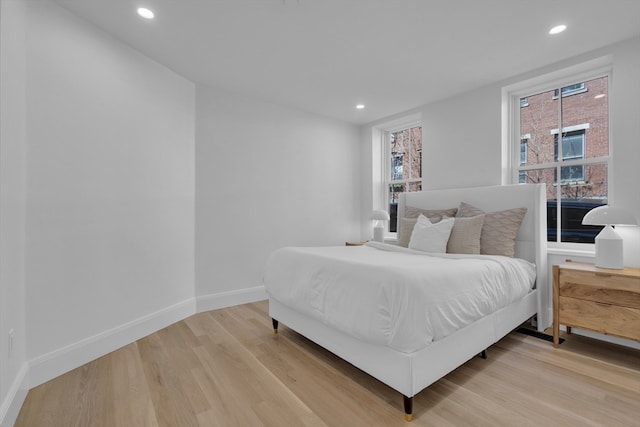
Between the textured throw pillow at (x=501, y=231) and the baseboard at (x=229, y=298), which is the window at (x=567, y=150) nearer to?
the textured throw pillow at (x=501, y=231)

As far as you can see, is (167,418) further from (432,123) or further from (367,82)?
(432,123)

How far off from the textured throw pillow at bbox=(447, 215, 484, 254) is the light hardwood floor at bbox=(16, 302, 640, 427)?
82 cm

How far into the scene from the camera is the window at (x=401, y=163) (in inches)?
175

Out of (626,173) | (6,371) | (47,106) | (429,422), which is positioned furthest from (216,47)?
(626,173)

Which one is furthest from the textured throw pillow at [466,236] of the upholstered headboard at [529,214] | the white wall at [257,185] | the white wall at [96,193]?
the white wall at [96,193]

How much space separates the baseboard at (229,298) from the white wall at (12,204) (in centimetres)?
156

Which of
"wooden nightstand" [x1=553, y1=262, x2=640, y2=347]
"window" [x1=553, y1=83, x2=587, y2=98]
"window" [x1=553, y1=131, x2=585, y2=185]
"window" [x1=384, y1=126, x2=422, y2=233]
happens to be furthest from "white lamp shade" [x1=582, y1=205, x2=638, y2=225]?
"window" [x1=384, y1=126, x2=422, y2=233]

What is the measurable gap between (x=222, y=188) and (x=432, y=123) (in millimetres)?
2713

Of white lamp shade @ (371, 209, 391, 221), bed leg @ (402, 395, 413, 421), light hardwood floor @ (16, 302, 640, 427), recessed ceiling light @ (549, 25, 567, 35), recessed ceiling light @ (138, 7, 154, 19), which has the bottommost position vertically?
light hardwood floor @ (16, 302, 640, 427)

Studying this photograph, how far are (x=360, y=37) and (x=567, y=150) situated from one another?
7.56 feet

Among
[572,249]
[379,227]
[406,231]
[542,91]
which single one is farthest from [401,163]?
[572,249]

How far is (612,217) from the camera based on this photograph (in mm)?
2234

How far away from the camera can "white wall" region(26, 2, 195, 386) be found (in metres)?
2.01

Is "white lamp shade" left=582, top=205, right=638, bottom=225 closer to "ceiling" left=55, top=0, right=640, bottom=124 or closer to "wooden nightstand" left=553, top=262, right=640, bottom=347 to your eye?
"wooden nightstand" left=553, top=262, right=640, bottom=347
